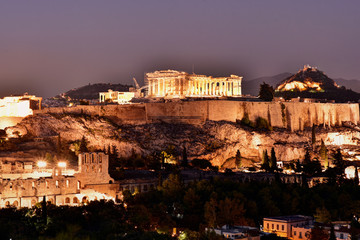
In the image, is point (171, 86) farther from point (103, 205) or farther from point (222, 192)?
point (103, 205)

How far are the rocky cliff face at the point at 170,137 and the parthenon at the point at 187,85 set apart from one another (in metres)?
12.6

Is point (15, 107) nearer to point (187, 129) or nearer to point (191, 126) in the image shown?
point (187, 129)

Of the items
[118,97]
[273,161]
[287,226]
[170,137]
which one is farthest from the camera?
[118,97]

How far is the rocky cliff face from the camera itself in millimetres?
55719

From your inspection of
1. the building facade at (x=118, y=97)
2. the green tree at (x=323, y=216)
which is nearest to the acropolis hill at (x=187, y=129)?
the building facade at (x=118, y=97)

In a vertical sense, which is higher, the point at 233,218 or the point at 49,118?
the point at 49,118

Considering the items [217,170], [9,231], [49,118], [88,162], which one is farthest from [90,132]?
[9,231]

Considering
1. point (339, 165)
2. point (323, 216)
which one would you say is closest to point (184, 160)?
point (339, 165)

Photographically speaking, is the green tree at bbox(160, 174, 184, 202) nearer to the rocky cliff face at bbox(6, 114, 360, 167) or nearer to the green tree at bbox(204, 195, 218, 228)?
the green tree at bbox(204, 195, 218, 228)

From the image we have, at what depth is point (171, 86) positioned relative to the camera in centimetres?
7556

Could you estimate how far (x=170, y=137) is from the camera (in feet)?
195

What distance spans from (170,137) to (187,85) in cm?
1715

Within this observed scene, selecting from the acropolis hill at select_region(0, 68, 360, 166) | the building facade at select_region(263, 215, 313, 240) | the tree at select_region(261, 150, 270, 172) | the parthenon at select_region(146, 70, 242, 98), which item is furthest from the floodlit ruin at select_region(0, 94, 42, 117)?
the building facade at select_region(263, 215, 313, 240)

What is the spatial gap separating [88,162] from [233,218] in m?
9.08
